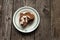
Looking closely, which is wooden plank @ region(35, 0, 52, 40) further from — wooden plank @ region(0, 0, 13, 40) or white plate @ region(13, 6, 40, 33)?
wooden plank @ region(0, 0, 13, 40)

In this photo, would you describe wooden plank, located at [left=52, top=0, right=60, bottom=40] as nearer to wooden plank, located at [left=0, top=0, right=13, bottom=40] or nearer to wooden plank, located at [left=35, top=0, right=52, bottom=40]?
wooden plank, located at [left=35, top=0, right=52, bottom=40]

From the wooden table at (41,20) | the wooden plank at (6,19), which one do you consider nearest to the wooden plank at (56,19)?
the wooden table at (41,20)

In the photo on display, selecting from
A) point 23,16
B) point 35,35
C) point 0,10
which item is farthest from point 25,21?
point 0,10

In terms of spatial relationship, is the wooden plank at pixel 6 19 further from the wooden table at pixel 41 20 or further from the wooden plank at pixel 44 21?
the wooden plank at pixel 44 21

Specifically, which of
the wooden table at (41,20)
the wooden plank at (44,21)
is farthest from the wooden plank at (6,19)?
the wooden plank at (44,21)

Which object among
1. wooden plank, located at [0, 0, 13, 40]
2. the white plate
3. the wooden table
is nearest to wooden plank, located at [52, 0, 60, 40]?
the wooden table
